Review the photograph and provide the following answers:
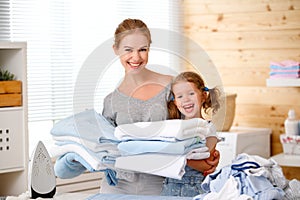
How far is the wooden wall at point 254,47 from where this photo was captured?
409 centimetres

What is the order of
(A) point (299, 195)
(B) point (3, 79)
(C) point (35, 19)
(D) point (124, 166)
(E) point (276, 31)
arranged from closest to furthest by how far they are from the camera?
(A) point (299, 195) < (D) point (124, 166) < (B) point (3, 79) < (C) point (35, 19) < (E) point (276, 31)

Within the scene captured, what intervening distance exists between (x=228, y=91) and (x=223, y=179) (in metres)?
2.71

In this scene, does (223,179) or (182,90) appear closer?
(223,179)

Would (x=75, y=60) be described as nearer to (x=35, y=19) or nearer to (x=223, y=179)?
(x=35, y=19)

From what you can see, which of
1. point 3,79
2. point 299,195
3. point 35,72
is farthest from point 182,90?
point 35,72

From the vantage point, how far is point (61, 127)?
6.42 ft

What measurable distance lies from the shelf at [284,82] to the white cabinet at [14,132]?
5.33ft

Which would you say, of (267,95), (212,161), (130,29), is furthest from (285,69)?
(130,29)

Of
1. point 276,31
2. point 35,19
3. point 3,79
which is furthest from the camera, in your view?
point 276,31

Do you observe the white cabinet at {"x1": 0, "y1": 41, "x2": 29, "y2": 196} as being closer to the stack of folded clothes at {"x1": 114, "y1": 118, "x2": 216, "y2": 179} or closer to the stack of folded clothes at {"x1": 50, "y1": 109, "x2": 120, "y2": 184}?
the stack of folded clothes at {"x1": 50, "y1": 109, "x2": 120, "y2": 184}

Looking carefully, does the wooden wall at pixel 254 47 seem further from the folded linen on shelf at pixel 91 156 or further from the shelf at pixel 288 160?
the folded linen on shelf at pixel 91 156

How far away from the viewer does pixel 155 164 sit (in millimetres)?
1811

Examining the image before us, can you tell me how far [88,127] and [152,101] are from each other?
22 centimetres

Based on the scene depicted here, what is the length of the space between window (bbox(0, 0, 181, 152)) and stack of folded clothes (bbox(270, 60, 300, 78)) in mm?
1127
